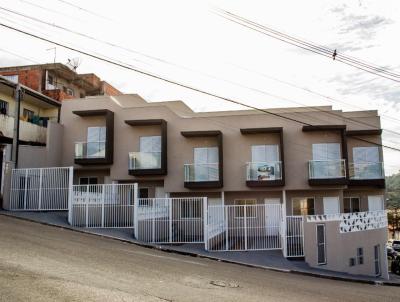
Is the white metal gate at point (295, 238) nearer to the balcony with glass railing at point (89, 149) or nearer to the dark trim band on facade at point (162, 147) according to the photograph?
the dark trim band on facade at point (162, 147)

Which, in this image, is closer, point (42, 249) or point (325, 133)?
point (42, 249)

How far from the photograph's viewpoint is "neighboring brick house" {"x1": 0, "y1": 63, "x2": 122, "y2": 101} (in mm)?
34219

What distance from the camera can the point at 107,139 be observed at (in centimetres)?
2841

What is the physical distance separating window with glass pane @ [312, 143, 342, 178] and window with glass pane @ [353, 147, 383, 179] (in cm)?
175

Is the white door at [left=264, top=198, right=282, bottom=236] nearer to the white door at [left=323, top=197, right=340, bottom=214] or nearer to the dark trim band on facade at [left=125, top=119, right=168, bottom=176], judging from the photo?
the white door at [left=323, top=197, right=340, bottom=214]

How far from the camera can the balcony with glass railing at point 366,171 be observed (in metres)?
26.9

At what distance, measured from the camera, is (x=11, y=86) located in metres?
25.1

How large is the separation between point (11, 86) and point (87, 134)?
6.26 m

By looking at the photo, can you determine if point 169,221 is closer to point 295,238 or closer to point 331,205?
point 295,238

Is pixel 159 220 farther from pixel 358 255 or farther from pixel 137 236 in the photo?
pixel 358 255

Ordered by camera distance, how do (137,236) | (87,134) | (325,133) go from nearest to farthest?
(137,236), (325,133), (87,134)

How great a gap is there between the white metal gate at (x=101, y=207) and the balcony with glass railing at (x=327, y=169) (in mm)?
12951

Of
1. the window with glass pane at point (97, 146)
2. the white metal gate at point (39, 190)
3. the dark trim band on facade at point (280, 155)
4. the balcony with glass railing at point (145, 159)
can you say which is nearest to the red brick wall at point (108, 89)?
the window with glass pane at point (97, 146)

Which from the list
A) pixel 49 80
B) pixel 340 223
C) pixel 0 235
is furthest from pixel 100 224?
pixel 49 80
